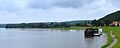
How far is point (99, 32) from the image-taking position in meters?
96.1

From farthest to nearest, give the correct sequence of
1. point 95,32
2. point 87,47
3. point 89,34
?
point 95,32, point 89,34, point 87,47

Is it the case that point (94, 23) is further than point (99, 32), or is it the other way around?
point (94, 23)

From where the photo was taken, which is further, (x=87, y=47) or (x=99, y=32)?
(x=99, y=32)

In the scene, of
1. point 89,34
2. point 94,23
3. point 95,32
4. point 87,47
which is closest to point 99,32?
point 95,32

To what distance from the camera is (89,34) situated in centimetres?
8788

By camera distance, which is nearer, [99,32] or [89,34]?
[89,34]

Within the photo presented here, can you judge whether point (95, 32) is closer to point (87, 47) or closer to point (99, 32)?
point (99, 32)

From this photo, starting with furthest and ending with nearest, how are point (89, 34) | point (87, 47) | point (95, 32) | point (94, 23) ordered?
point (94, 23) < point (95, 32) < point (89, 34) < point (87, 47)

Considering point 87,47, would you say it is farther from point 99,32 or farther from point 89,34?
point 99,32

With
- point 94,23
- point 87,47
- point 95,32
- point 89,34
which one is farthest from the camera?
point 94,23

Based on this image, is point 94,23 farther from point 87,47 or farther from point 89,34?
point 87,47

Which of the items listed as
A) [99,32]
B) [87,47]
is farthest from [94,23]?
[87,47]

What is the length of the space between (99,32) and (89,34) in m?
9.38

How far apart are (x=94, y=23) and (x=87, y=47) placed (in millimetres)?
153290
